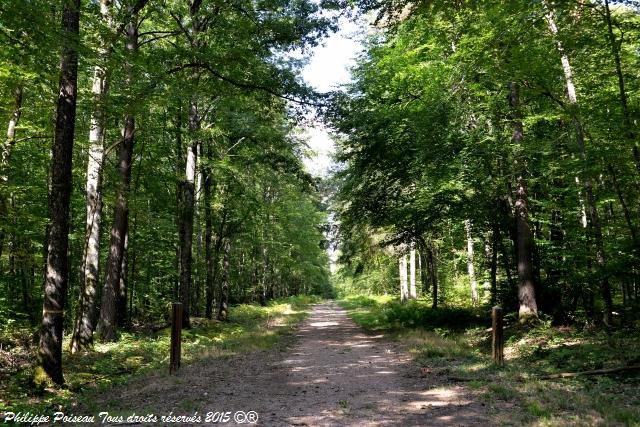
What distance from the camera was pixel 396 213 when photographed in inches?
650

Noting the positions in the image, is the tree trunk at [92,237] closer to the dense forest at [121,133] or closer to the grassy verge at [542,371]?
the dense forest at [121,133]

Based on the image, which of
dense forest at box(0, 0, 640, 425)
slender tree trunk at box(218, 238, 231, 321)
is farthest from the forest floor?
slender tree trunk at box(218, 238, 231, 321)

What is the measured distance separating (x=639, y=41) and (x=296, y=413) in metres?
10.7

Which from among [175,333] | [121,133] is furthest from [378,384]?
[121,133]

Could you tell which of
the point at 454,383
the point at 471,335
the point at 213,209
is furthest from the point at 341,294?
the point at 454,383

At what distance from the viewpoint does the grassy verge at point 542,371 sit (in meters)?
5.26

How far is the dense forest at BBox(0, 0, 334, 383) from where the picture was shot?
25.7 feet

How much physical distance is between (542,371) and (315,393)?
4.34m

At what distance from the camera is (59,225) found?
7.72m

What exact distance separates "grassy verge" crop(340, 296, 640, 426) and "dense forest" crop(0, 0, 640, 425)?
0.14 meters

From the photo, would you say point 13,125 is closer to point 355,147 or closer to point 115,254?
point 115,254

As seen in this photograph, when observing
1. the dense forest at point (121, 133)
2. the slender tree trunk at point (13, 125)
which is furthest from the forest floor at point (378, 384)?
the slender tree trunk at point (13, 125)

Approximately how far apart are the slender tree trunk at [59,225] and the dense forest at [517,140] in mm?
5949

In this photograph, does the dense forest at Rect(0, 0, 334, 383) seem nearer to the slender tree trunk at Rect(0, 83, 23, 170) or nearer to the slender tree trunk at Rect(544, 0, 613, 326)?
the slender tree trunk at Rect(0, 83, 23, 170)
